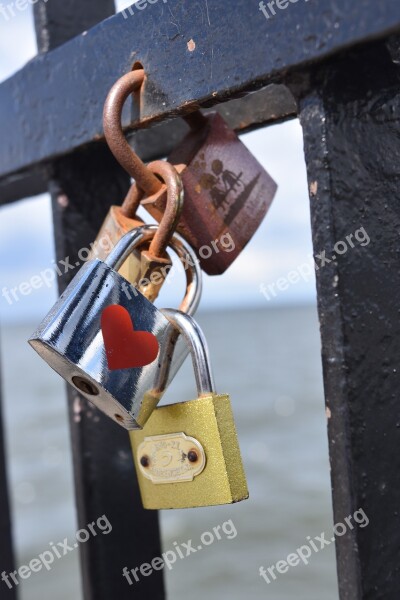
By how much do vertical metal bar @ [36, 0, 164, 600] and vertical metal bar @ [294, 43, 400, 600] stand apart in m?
0.32

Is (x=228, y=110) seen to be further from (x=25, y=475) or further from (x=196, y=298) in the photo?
(x=25, y=475)

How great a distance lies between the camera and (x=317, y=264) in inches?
21.6

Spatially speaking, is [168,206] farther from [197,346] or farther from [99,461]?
[99,461]

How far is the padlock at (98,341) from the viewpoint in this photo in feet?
→ 1.89

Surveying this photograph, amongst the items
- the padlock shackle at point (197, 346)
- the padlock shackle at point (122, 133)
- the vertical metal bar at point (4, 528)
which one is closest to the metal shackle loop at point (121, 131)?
the padlock shackle at point (122, 133)

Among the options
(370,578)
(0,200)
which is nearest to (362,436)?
(370,578)

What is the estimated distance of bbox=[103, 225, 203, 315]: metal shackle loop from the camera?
653 millimetres

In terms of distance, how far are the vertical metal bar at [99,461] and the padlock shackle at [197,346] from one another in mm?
182

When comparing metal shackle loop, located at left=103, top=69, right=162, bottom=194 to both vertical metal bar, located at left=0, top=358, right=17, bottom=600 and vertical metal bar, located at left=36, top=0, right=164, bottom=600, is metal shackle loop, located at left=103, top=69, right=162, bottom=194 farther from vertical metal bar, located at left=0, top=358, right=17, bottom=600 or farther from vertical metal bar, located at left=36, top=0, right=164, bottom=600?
vertical metal bar, located at left=0, top=358, right=17, bottom=600

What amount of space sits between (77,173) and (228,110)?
178mm

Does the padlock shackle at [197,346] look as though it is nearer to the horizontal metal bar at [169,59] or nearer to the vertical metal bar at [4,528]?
the horizontal metal bar at [169,59]

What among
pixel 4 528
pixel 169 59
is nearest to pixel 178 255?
pixel 169 59

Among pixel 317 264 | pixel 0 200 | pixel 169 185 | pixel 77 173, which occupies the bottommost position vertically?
pixel 317 264

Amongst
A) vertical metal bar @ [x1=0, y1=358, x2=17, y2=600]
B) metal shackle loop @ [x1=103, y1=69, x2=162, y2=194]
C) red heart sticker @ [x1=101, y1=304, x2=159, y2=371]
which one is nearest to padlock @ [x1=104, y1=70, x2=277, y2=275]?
metal shackle loop @ [x1=103, y1=69, x2=162, y2=194]
